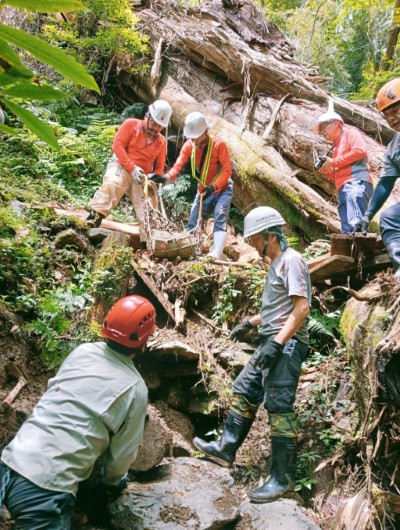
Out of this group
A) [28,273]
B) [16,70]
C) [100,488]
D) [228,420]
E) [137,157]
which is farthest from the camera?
[137,157]

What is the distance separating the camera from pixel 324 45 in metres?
19.4

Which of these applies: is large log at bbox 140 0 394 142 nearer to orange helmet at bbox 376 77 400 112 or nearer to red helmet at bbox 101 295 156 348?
orange helmet at bbox 376 77 400 112

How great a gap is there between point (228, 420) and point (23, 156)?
6495 mm

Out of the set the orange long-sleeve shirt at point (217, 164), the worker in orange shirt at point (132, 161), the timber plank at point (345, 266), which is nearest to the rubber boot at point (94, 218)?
the worker in orange shirt at point (132, 161)

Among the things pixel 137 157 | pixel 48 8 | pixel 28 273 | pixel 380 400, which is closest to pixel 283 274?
pixel 380 400

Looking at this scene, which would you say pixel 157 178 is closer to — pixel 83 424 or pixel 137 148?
pixel 137 148

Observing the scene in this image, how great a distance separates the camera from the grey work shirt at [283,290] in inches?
148

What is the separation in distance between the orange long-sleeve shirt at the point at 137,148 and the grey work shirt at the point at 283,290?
3.44m

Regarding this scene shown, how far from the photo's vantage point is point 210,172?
23.4 feet

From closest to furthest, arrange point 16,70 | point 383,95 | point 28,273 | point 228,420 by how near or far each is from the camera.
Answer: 1. point 16,70
2. point 228,420
3. point 383,95
4. point 28,273

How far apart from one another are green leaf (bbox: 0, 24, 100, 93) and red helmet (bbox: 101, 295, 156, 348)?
2367 mm

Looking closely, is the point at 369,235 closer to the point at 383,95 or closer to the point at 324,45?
the point at 383,95

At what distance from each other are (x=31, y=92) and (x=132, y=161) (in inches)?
235

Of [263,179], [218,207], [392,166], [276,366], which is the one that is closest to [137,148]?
[218,207]
